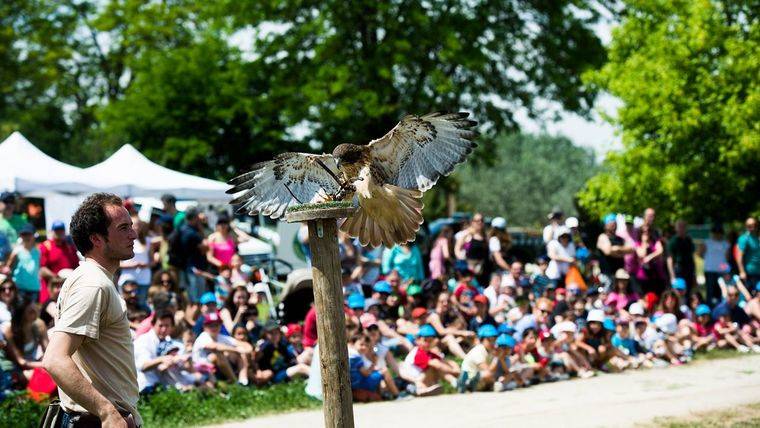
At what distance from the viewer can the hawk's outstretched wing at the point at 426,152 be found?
6398 mm

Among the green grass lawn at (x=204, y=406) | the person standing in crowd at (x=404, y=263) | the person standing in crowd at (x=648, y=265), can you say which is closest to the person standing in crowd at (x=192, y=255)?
the green grass lawn at (x=204, y=406)

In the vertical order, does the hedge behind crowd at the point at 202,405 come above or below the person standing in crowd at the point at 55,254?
below

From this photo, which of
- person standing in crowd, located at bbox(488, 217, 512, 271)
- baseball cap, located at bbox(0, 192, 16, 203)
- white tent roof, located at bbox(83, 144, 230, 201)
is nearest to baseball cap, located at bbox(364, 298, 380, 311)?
white tent roof, located at bbox(83, 144, 230, 201)

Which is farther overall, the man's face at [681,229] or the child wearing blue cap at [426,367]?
the man's face at [681,229]

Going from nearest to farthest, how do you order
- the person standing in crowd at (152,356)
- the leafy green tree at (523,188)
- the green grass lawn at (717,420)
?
the green grass lawn at (717,420)
the person standing in crowd at (152,356)
the leafy green tree at (523,188)

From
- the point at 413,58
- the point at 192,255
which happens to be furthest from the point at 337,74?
the point at 192,255

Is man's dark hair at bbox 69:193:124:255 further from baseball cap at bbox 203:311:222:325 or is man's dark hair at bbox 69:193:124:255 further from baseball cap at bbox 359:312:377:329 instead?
baseball cap at bbox 359:312:377:329

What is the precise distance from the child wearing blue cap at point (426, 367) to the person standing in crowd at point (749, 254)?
20.5 ft

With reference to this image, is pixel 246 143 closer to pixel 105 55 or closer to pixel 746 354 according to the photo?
pixel 105 55

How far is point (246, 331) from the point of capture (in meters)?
10.1

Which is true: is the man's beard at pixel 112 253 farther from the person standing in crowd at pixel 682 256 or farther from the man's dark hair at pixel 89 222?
the person standing in crowd at pixel 682 256

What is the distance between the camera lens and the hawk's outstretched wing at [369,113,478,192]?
6398 millimetres

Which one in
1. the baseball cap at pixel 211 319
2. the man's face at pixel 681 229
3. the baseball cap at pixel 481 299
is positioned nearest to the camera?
the baseball cap at pixel 211 319

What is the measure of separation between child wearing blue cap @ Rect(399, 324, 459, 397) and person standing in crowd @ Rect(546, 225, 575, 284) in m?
3.62
